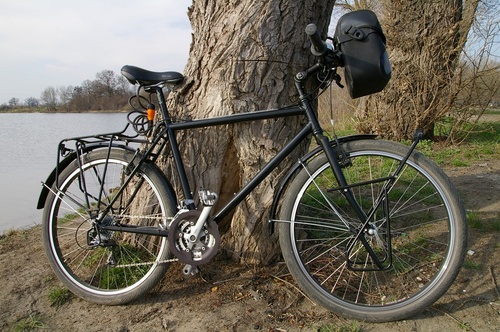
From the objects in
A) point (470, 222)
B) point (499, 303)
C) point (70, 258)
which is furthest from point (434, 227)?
point (70, 258)

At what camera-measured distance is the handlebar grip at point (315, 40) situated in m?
1.93

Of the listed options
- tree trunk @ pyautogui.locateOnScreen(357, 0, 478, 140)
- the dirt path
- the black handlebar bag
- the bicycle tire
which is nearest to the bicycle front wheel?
the dirt path

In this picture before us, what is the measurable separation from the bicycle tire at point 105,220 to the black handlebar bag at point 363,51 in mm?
1413

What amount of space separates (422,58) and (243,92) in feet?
16.9

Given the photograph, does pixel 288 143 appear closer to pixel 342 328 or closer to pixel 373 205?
pixel 373 205

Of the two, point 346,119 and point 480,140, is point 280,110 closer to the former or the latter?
point 480,140

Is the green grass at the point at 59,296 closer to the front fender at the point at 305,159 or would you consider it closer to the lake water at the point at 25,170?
the front fender at the point at 305,159

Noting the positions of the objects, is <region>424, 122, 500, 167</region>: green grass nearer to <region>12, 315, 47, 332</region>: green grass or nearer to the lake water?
the lake water

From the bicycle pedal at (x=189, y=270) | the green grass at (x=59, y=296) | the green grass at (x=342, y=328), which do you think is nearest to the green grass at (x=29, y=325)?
the green grass at (x=59, y=296)

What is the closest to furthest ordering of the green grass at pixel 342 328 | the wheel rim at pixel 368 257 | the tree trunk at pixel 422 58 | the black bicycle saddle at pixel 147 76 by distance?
the green grass at pixel 342 328 → the wheel rim at pixel 368 257 → the black bicycle saddle at pixel 147 76 → the tree trunk at pixel 422 58

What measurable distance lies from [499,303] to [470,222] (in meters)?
1.09

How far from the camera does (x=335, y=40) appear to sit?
2.16 m

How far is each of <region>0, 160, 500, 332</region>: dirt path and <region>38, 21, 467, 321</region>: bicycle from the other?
4.7 inches

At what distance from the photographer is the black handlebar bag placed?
2.02 m
